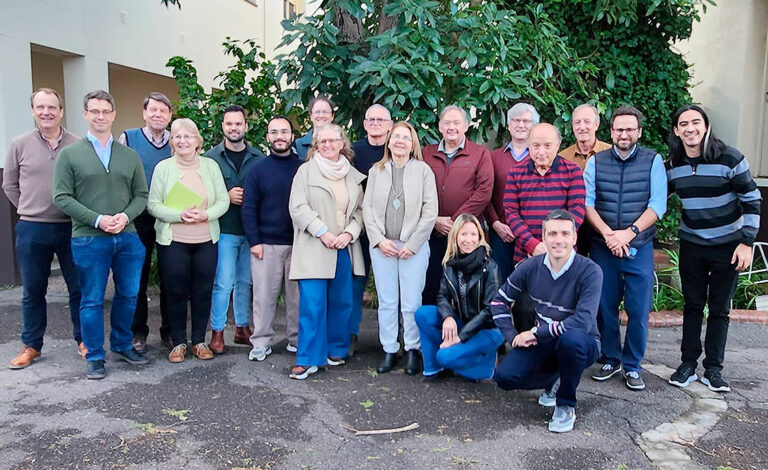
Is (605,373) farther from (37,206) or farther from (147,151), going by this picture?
(37,206)

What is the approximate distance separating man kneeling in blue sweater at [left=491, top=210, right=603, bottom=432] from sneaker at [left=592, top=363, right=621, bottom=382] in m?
0.64

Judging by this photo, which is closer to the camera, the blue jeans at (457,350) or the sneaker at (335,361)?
the blue jeans at (457,350)

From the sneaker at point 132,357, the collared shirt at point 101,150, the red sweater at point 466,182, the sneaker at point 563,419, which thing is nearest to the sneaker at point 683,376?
the sneaker at point 563,419

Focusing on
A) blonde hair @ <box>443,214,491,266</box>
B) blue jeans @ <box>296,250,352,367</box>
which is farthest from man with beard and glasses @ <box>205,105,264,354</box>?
blonde hair @ <box>443,214,491,266</box>

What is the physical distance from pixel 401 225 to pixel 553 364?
147 cm

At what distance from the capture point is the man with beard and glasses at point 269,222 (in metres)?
4.91

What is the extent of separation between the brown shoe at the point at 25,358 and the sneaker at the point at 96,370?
604mm

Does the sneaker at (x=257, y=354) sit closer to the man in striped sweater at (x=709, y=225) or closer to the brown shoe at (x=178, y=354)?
the brown shoe at (x=178, y=354)

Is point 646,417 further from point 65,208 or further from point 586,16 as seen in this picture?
point 586,16

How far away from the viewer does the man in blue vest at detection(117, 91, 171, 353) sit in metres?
4.96

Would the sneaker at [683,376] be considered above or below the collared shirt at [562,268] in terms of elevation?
below

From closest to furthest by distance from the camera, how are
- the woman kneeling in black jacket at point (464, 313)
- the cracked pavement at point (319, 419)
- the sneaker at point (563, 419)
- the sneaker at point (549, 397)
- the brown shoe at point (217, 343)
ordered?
the cracked pavement at point (319, 419) < the sneaker at point (563, 419) < the sneaker at point (549, 397) < the woman kneeling in black jacket at point (464, 313) < the brown shoe at point (217, 343)

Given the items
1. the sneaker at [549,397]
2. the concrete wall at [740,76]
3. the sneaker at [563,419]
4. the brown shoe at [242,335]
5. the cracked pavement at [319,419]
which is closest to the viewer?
the cracked pavement at [319,419]

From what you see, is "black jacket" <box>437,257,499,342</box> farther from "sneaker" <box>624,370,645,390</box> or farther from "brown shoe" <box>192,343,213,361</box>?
"brown shoe" <box>192,343,213,361</box>
